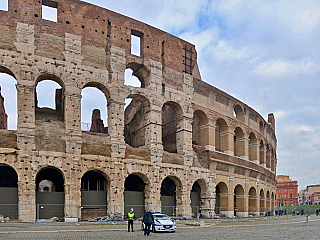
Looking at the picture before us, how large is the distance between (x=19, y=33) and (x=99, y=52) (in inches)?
215

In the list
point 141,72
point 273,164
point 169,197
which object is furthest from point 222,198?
point 273,164

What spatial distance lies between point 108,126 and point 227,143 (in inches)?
517

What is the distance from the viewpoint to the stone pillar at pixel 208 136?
105ft

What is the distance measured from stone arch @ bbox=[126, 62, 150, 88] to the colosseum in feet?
0.28

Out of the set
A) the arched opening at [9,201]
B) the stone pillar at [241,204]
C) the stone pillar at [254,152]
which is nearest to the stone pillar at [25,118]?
the arched opening at [9,201]

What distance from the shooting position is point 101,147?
25.0m

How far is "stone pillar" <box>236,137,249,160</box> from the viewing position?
3703 centimetres

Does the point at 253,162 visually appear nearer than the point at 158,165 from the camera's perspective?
No

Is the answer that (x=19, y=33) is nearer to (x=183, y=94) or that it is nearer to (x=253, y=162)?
(x=183, y=94)

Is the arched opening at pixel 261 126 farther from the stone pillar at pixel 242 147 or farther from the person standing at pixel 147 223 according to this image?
the person standing at pixel 147 223

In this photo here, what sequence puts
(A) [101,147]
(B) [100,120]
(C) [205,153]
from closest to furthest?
1. (A) [101,147]
2. (C) [205,153]
3. (B) [100,120]

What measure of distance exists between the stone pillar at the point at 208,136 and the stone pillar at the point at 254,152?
31.5ft

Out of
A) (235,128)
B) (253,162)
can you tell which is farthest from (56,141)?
(253,162)

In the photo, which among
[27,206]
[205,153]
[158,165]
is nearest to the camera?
[27,206]
